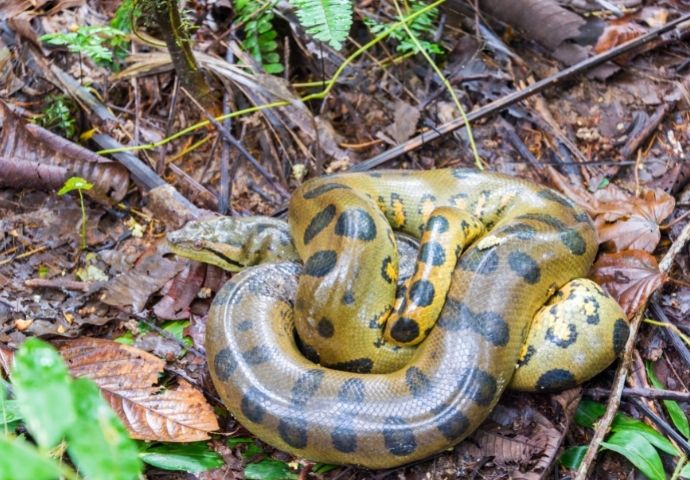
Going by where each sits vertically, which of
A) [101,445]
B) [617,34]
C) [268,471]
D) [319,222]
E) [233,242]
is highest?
[101,445]

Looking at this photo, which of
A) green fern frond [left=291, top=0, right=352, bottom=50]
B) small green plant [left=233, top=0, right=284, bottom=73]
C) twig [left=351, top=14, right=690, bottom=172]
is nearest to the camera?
green fern frond [left=291, top=0, right=352, bottom=50]

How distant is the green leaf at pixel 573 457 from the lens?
162 inches

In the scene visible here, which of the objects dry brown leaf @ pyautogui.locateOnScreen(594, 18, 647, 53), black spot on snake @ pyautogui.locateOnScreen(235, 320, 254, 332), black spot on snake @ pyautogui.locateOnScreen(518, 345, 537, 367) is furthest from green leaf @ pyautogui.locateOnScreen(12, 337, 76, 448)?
dry brown leaf @ pyautogui.locateOnScreen(594, 18, 647, 53)

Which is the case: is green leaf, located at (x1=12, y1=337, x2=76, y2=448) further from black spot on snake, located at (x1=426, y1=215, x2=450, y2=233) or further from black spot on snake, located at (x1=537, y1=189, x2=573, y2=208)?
black spot on snake, located at (x1=537, y1=189, x2=573, y2=208)

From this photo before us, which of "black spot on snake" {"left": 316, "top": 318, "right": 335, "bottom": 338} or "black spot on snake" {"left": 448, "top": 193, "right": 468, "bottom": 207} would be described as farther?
"black spot on snake" {"left": 448, "top": 193, "right": 468, "bottom": 207}

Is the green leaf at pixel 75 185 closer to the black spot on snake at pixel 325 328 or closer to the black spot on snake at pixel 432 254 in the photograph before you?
the black spot on snake at pixel 325 328

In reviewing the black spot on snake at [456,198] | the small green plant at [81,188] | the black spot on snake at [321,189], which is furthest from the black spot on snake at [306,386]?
the small green plant at [81,188]

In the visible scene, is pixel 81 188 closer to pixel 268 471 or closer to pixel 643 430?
pixel 268 471

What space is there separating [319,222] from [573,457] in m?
2.34

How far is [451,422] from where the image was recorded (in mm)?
3904

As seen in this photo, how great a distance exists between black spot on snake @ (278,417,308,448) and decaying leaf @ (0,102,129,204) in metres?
2.86

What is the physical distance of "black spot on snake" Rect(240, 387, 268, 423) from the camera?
4129 millimetres

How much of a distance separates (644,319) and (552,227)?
3.06ft

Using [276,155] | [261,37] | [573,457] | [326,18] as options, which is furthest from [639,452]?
[261,37]
